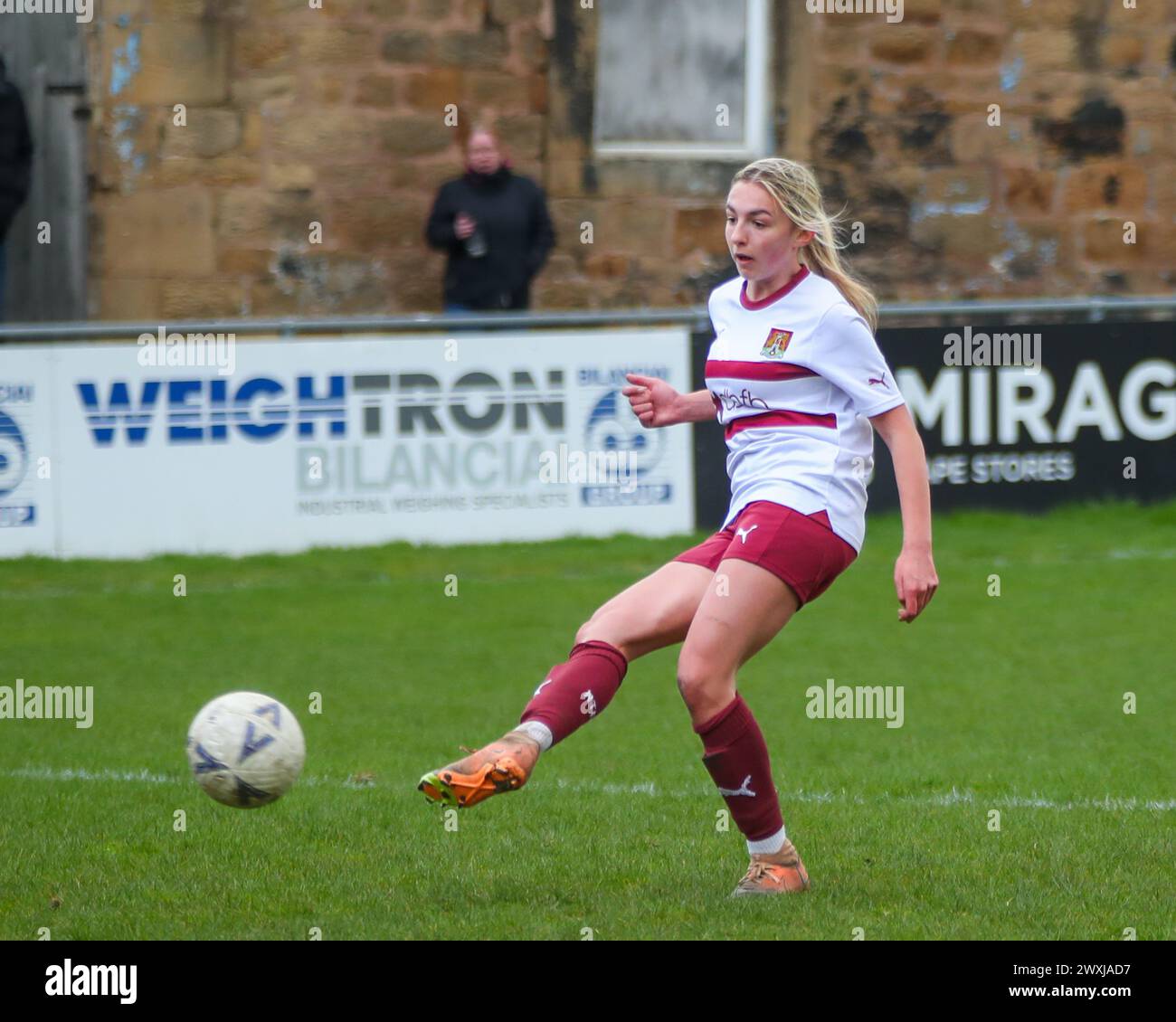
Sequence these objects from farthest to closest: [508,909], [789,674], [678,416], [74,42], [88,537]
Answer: [74,42]
[88,537]
[789,674]
[678,416]
[508,909]

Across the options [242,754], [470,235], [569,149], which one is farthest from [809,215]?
[569,149]

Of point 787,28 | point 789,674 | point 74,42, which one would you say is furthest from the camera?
point 787,28

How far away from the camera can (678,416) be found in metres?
6.02

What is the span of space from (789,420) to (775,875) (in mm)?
1308

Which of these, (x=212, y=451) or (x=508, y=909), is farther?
(x=212, y=451)

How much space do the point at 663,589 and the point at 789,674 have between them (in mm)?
4514

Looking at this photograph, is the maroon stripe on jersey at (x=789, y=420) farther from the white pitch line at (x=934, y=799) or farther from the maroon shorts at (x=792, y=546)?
the white pitch line at (x=934, y=799)

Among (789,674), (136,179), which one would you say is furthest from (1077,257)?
(789,674)

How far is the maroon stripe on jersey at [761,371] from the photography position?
18.2ft

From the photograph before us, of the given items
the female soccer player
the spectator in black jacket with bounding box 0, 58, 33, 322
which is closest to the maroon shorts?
the female soccer player

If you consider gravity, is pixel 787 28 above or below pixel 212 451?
above

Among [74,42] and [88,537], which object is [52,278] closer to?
[74,42]

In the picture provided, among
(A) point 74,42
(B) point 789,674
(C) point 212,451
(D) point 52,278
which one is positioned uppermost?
(A) point 74,42

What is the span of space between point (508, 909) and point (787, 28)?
13.6 metres
